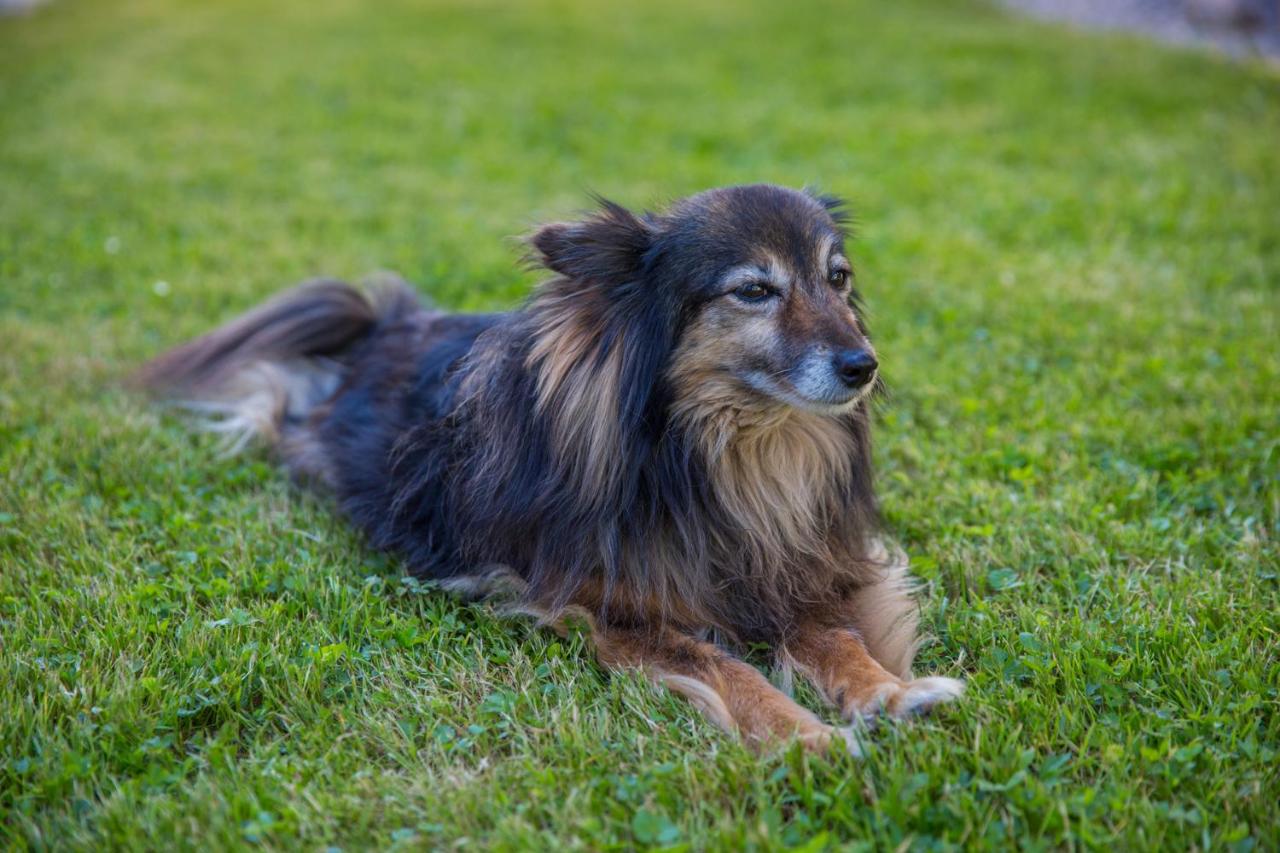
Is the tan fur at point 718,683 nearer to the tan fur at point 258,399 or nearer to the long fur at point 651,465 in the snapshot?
the long fur at point 651,465

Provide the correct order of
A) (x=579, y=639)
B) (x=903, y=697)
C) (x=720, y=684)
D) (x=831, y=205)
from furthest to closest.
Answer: (x=831, y=205)
(x=579, y=639)
(x=720, y=684)
(x=903, y=697)

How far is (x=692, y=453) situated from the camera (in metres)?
3.18

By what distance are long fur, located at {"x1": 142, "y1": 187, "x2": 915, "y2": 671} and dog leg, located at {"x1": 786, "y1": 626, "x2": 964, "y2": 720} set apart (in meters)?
0.11

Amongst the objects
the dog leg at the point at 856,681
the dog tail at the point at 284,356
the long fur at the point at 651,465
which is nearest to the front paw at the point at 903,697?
the dog leg at the point at 856,681

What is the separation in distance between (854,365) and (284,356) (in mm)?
2942

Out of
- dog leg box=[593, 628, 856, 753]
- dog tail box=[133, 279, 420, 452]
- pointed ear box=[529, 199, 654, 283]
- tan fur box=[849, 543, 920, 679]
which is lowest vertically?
dog leg box=[593, 628, 856, 753]

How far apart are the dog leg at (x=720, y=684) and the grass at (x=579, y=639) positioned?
92 millimetres

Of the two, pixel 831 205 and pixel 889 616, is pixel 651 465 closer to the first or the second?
pixel 889 616

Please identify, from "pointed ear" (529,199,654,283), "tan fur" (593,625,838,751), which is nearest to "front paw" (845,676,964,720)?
"tan fur" (593,625,838,751)

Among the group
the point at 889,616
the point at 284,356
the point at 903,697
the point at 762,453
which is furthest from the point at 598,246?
the point at 284,356

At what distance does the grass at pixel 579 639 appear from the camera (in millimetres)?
2463

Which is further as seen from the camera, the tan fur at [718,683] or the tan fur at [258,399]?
the tan fur at [258,399]

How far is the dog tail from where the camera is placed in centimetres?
473

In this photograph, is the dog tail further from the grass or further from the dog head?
the dog head
